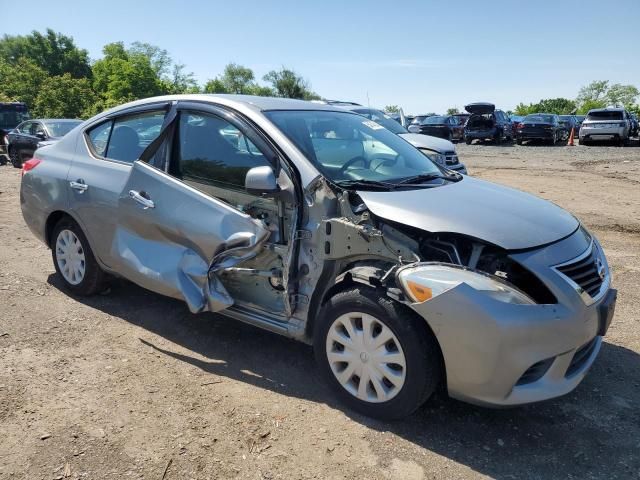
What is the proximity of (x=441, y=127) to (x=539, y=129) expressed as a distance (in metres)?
4.79

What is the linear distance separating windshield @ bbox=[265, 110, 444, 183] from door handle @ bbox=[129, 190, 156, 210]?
3.48ft

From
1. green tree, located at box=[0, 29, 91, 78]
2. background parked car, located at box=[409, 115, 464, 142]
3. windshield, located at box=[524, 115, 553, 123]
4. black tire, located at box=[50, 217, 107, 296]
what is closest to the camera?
black tire, located at box=[50, 217, 107, 296]

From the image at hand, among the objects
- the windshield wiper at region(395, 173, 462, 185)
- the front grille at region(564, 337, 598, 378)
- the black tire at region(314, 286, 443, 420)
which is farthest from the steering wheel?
the front grille at region(564, 337, 598, 378)

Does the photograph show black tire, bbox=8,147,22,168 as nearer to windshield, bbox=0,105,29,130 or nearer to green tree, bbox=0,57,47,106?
windshield, bbox=0,105,29,130

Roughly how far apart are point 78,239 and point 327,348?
2.61 metres

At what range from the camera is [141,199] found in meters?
3.71

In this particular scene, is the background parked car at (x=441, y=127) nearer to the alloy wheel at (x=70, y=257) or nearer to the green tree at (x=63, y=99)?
the alloy wheel at (x=70, y=257)

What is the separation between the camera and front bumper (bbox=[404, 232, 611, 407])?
2.43 meters

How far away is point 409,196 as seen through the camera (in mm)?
3016

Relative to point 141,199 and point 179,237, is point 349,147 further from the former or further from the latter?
point 141,199

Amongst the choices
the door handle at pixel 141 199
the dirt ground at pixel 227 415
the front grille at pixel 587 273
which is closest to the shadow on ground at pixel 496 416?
the dirt ground at pixel 227 415

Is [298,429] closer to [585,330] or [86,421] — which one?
[86,421]

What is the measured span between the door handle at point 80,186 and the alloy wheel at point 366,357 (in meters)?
2.51

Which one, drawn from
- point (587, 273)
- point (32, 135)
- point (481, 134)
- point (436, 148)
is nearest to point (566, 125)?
point (481, 134)
